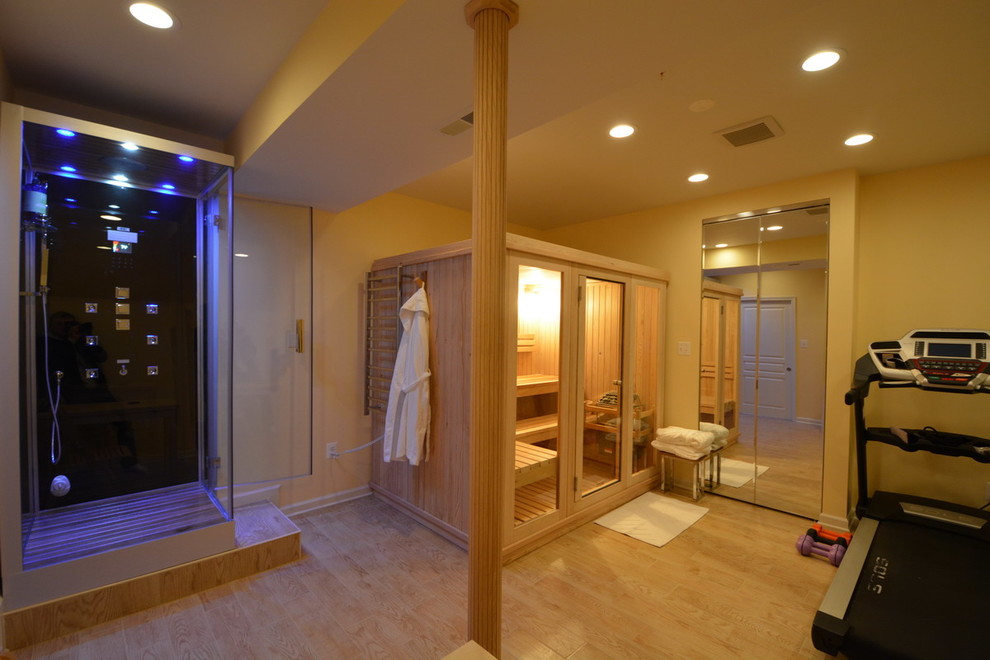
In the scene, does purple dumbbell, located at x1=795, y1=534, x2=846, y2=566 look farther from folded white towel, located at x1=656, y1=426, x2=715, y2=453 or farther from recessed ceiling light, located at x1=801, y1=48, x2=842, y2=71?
recessed ceiling light, located at x1=801, y1=48, x2=842, y2=71

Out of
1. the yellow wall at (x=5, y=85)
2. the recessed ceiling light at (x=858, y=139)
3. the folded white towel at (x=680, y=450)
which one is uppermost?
the recessed ceiling light at (x=858, y=139)

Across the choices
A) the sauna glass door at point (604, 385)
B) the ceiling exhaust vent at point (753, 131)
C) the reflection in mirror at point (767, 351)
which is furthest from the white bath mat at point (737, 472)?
the ceiling exhaust vent at point (753, 131)

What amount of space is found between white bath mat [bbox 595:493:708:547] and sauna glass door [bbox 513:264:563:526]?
599mm

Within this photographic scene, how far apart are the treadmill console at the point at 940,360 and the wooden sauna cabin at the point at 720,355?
3.44 feet

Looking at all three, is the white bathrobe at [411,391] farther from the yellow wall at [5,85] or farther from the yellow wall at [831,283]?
the yellow wall at [5,85]

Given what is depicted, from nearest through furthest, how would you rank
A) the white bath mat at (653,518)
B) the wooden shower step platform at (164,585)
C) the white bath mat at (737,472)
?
1. the wooden shower step platform at (164,585)
2. the white bath mat at (653,518)
3. the white bath mat at (737,472)

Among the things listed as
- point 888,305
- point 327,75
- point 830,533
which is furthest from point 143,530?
point 888,305

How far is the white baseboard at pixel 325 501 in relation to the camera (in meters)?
3.38

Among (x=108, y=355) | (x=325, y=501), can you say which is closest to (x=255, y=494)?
(x=325, y=501)

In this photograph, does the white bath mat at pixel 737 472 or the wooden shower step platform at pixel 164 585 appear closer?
the wooden shower step platform at pixel 164 585

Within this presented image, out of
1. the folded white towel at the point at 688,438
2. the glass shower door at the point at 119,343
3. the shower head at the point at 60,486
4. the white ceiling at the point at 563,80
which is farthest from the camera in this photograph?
the folded white towel at the point at 688,438

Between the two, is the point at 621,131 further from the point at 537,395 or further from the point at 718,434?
the point at 718,434

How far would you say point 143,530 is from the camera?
234cm

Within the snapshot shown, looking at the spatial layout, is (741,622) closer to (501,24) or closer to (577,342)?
(577,342)
